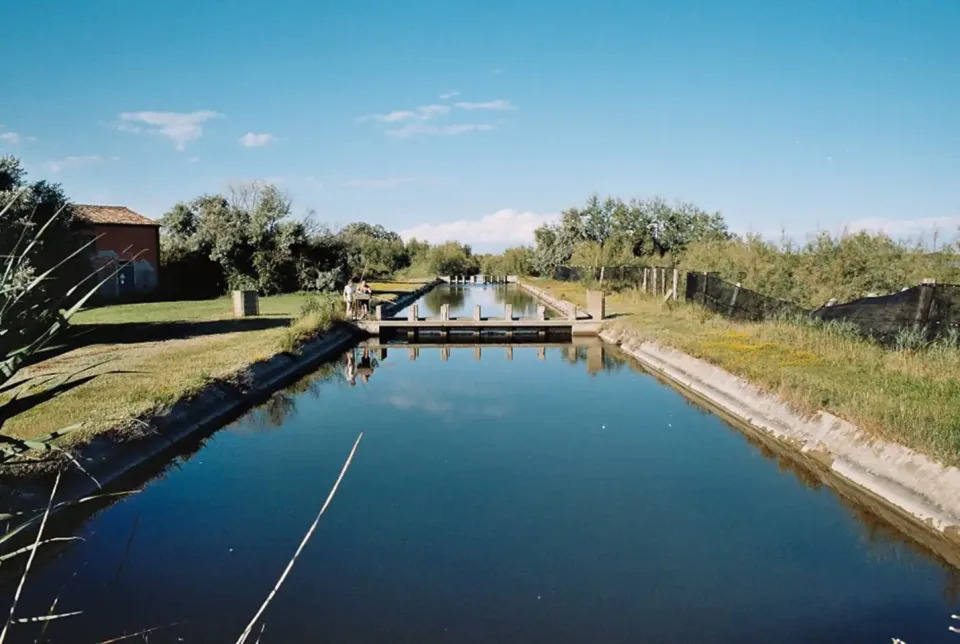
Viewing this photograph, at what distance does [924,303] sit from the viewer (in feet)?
42.2

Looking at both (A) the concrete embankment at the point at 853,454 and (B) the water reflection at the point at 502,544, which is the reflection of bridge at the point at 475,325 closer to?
(A) the concrete embankment at the point at 853,454

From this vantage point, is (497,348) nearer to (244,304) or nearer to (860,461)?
(244,304)

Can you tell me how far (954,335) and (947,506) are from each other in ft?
18.2

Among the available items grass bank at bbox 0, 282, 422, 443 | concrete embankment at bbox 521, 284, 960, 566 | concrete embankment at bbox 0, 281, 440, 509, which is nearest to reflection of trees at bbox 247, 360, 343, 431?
concrete embankment at bbox 0, 281, 440, 509

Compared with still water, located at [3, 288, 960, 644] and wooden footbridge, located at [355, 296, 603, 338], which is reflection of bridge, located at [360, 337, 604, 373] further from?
still water, located at [3, 288, 960, 644]

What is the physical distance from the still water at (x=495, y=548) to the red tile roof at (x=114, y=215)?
24952 millimetres

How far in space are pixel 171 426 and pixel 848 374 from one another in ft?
34.2

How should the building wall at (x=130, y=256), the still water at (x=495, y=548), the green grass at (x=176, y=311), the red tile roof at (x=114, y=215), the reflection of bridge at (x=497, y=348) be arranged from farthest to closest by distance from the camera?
the red tile roof at (x=114, y=215) → the building wall at (x=130, y=256) → the green grass at (x=176, y=311) → the reflection of bridge at (x=497, y=348) → the still water at (x=495, y=548)

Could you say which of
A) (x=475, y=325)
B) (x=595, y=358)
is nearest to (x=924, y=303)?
(x=595, y=358)

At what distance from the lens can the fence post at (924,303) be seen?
498 inches

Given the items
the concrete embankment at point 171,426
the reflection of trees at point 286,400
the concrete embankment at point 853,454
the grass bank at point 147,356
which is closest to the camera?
the concrete embankment at point 171,426

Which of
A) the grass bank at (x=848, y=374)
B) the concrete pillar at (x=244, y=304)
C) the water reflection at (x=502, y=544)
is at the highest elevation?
the concrete pillar at (x=244, y=304)

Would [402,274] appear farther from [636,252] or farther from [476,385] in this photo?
[476,385]

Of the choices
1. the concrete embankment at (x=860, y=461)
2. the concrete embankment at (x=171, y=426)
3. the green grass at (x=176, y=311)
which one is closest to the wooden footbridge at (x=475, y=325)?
the green grass at (x=176, y=311)
